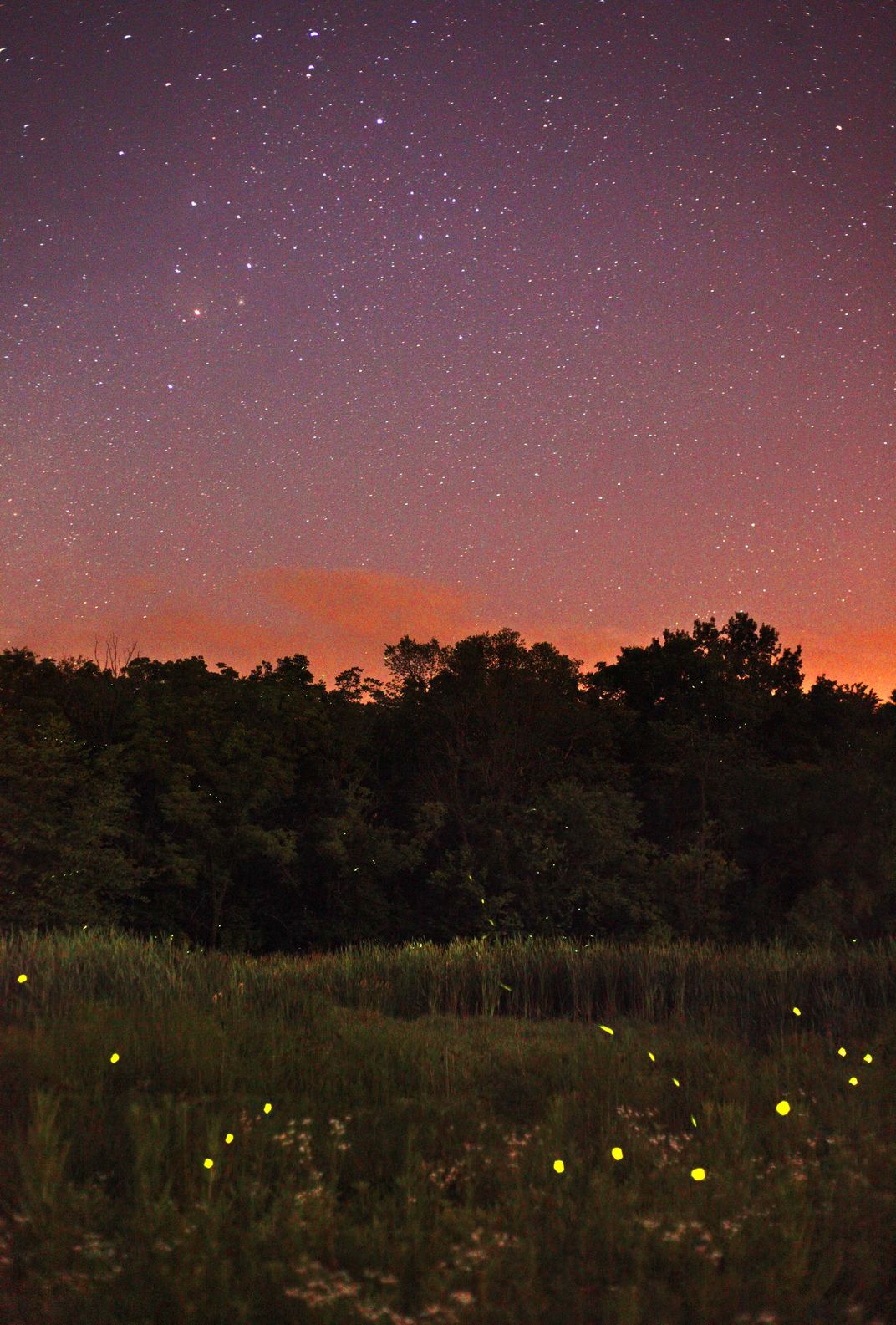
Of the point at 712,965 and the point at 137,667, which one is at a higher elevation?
the point at 137,667

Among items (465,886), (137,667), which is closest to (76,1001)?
(465,886)

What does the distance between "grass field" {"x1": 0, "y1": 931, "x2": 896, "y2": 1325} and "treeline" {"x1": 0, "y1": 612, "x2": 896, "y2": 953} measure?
730 inches

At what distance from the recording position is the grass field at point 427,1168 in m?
4.12

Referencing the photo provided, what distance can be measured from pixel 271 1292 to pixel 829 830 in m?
32.9

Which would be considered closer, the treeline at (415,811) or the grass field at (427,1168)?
the grass field at (427,1168)

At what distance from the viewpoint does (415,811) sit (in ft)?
107

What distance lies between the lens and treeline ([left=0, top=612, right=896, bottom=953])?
2777cm

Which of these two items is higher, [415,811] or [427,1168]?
[415,811]

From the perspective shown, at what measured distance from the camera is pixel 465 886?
30.1 metres

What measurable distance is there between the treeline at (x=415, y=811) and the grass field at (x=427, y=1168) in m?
18.5

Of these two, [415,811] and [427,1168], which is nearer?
[427,1168]

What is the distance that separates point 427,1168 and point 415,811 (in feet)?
89.9

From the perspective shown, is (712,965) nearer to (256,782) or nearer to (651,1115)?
(651,1115)

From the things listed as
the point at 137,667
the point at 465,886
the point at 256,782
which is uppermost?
the point at 137,667
